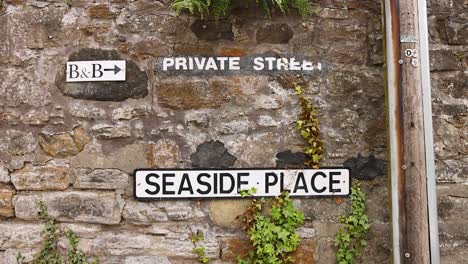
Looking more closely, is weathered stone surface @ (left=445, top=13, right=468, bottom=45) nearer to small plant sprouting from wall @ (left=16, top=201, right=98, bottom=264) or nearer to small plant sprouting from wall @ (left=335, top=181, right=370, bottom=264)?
small plant sprouting from wall @ (left=335, top=181, right=370, bottom=264)

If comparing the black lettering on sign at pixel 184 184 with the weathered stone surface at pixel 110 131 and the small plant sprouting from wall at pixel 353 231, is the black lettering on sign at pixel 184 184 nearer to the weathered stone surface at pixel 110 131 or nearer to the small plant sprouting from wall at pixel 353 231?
the weathered stone surface at pixel 110 131

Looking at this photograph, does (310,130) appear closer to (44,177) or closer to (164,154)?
(164,154)

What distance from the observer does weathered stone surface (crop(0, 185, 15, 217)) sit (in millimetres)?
3182

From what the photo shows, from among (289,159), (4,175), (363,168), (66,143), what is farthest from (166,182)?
(363,168)

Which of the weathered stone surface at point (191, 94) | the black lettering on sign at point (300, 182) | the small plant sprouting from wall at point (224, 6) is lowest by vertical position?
the black lettering on sign at point (300, 182)

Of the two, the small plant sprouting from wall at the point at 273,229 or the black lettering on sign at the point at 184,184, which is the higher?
the black lettering on sign at the point at 184,184

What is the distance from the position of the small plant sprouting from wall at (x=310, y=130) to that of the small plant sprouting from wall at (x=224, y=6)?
1.66 feet

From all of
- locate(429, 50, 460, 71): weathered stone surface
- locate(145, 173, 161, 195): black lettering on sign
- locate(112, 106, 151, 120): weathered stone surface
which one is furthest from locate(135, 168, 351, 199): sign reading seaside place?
locate(429, 50, 460, 71): weathered stone surface

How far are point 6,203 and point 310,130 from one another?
1.99 metres

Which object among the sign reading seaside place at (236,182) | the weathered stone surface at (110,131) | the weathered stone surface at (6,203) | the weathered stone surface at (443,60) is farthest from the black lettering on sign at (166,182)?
the weathered stone surface at (443,60)

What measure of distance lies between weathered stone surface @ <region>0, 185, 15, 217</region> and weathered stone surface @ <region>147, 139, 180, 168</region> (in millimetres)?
917

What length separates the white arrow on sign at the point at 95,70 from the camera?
323 centimetres

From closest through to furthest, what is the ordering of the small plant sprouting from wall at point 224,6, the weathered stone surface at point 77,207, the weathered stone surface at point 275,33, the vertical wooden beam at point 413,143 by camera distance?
the vertical wooden beam at point 413,143 → the small plant sprouting from wall at point 224,6 → the weathered stone surface at point 77,207 → the weathered stone surface at point 275,33

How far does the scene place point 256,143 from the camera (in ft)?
10.6
